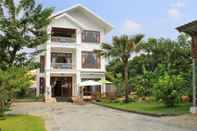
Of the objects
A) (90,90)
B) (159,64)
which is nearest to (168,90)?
(159,64)

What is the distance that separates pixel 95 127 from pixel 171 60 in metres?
26.5

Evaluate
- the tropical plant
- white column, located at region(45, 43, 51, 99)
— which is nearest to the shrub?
the tropical plant

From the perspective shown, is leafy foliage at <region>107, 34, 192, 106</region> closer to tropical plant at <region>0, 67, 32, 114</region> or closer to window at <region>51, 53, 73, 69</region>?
window at <region>51, 53, 73, 69</region>

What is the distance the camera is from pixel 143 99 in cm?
3594

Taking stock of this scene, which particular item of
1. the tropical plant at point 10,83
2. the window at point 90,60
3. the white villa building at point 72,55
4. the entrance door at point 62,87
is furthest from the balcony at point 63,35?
the tropical plant at point 10,83

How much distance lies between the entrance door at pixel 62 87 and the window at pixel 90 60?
277 centimetres

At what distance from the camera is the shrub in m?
24.8

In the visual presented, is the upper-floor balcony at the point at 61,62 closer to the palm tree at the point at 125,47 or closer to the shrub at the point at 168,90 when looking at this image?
the palm tree at the point at 125,47

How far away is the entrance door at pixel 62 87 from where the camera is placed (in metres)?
46.0

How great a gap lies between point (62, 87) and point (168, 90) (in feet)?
77.7

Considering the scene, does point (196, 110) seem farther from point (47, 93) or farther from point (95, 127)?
point (47, 93)

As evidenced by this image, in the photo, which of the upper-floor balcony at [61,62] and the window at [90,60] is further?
the window at [90,60]

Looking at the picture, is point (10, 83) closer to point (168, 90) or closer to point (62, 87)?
point (168, 90)

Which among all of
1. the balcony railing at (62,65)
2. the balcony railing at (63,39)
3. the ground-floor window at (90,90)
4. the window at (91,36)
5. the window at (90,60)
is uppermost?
the window at (91,36)
